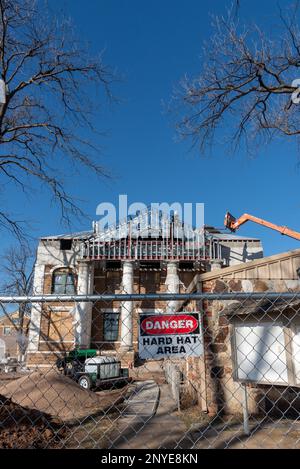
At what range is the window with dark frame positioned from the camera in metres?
28.3

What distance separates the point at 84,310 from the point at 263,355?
917 inches

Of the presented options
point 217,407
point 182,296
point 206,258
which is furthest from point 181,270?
point 182,296

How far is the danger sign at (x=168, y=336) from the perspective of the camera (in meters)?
2.95

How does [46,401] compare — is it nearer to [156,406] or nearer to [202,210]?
[156,406]

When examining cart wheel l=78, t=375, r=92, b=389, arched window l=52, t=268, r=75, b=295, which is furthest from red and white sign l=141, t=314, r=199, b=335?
arched window l=52, t=268, r=75, b=295

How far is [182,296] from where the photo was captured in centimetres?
283

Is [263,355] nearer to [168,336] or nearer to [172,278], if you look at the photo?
[168,336]

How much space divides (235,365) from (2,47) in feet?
42.0

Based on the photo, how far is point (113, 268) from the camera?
97.3 feet

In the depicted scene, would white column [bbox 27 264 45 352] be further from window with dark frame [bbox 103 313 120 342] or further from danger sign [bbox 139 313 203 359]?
danger sign [bbox 139 313 203 359]

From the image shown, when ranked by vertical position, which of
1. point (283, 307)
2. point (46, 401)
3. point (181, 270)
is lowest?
point (46, 401)

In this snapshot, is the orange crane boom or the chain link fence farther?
the orange crane boom

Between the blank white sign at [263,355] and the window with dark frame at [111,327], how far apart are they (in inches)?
963

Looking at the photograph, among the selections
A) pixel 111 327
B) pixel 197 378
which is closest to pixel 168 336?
pixel 197 378
